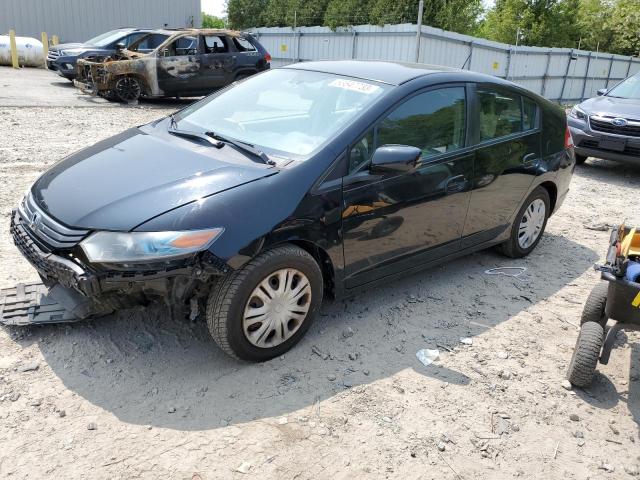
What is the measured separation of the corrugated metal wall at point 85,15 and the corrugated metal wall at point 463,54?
21.4ft

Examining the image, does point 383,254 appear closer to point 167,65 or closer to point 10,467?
point 10,467

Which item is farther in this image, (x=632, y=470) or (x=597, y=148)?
(x=597, y=148)

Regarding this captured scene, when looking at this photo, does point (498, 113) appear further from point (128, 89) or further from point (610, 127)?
point (128, 89)

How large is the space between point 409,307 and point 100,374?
216 centimetres

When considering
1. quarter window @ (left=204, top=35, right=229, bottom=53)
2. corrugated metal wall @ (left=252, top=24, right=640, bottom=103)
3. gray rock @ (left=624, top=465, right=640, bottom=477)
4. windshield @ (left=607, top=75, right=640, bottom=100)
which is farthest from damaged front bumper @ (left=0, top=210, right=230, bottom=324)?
corrugated metal wall @ (left=252, top=24, right=640, bottom=103)

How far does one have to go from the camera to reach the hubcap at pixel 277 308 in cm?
308

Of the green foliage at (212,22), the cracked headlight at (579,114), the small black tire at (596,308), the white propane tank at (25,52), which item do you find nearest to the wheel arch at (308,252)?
the small black tire at (596,308)

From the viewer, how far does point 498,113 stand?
4.50m

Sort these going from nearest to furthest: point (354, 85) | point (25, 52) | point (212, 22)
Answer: point (354, 85) → point (25, 52) → point (212, 22)

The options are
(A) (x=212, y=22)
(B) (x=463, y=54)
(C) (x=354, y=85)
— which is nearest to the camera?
(C) (x=354, y=85)

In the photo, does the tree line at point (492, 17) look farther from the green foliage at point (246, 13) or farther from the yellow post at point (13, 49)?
the yellow post at point (13, 49)

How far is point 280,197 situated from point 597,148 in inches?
284

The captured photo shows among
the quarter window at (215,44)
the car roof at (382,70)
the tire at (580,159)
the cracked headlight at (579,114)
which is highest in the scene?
the quarter window at (215,44)

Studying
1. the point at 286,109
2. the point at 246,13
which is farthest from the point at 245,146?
the point at 246,13
